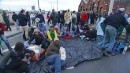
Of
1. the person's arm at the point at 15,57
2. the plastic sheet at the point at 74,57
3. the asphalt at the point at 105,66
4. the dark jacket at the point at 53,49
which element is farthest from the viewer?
the asphalt at the point at 105,66

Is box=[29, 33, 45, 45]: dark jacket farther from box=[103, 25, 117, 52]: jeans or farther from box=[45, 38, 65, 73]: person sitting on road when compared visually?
box=[103, 25, 117, 52]: jeans

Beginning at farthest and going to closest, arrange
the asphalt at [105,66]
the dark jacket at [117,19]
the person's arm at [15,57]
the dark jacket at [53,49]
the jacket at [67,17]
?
the jacket at [67,17] → the dark jacket at [117,19] → the asphalt at [105,66] → the dark jacket at [53,49] → the person's arm at [15,57]

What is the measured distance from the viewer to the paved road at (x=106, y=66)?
7397mm

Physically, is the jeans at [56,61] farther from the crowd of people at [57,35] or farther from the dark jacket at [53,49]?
the dark jacket at [53,49]

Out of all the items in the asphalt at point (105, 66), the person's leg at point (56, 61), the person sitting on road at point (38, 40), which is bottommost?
the asphalt at point (105, 66)

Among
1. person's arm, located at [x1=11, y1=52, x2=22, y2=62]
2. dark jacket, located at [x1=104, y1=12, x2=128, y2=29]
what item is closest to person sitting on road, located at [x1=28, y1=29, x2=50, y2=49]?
dark jacket, located at [x1=104, y1=12, x2=128, y2=29]

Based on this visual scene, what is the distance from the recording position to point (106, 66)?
26.1 ft

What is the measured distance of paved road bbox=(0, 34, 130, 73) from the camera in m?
7.40

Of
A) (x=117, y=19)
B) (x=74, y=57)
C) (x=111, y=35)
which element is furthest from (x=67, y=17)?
(x=74, y=57)

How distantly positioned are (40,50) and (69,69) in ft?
4.66

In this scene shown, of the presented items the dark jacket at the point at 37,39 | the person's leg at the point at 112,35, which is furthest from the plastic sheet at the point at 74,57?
the dark jacket at the point at 37,39

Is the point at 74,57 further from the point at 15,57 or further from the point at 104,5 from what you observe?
the point at 104,5

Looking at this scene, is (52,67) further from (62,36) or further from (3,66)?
(62,36)

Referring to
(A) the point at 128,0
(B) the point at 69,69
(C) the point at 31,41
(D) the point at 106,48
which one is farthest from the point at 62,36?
(A) the point at 128,0
